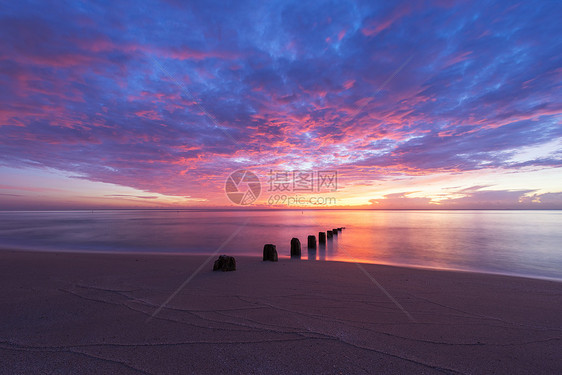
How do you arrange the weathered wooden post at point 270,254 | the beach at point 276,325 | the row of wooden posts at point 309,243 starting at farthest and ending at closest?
the row of wooden posts at point 309,243, the weathered wooden post at point 270,254, the beach at point 276,325

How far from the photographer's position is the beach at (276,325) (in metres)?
2.85

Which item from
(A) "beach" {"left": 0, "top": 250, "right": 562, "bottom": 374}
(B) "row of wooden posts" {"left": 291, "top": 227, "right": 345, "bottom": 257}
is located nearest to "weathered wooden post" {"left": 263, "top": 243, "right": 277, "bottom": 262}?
(B) "row of wooden posts" {"left": 291, "top": 227, "right": 345, "bottom": 257}

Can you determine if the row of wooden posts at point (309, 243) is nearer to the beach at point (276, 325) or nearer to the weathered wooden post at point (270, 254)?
the weathered wooden post at point (270, 254)

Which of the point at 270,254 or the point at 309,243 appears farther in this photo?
the point at 309,243

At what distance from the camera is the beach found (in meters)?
2.85

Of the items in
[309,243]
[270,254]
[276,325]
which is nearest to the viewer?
[276,325]

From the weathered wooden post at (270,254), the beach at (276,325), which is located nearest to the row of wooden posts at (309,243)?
the weathered wooden post at (270,254)

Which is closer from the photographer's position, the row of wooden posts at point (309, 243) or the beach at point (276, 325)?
the beach at point (276, 325)

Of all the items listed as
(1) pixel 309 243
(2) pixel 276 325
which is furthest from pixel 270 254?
(2) pixel 276 325

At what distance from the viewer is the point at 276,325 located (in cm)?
374

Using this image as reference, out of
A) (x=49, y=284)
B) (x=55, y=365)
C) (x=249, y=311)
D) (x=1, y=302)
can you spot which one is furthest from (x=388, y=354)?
(x=49, y=284)

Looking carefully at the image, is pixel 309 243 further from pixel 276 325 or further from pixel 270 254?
pixel 276 325

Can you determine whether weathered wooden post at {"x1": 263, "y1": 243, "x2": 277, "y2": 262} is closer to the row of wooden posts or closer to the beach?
the row of wooden posts

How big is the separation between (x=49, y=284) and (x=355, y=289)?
686 cm
